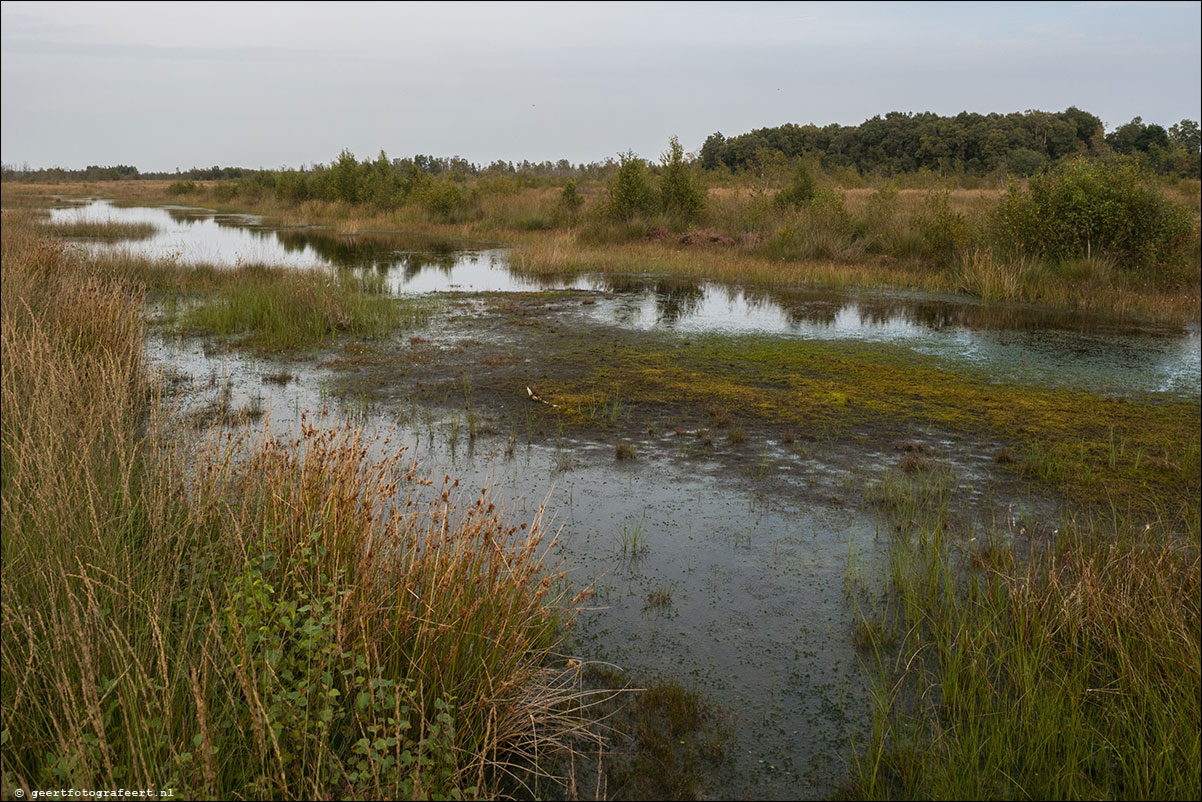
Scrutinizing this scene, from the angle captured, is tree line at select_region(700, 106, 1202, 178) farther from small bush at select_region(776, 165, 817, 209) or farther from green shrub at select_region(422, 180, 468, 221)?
green shrub at select_region(422, 180, 468, 221)

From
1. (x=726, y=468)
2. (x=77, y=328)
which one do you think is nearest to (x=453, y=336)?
(x=77, y=328)

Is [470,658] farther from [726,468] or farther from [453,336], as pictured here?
[453,336]

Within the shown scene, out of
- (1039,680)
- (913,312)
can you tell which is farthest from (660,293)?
(1039,680)

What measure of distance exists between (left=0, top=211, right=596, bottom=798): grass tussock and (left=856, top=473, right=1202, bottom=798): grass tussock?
1.46m

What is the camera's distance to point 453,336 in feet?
38.9

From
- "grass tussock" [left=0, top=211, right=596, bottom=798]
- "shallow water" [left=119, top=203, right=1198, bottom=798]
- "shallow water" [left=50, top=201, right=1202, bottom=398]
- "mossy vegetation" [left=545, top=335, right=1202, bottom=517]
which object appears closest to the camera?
"grass tussock" [left=0, top=211, right=596, bottom=798]

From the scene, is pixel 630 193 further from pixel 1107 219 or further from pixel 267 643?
pixel 267 643

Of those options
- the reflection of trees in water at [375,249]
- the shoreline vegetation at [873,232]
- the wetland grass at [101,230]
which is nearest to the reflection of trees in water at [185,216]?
the shoreline vegetation at [873,232]

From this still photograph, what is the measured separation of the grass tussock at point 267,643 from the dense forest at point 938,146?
3056 centimetres

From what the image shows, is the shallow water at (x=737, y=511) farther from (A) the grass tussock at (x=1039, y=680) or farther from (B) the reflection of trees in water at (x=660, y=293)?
(B) the reflection of trees in water at (x=660, y=293)

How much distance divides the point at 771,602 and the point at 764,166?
92.3ft

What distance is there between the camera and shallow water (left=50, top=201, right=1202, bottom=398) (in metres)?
10.3

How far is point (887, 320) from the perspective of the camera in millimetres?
14070

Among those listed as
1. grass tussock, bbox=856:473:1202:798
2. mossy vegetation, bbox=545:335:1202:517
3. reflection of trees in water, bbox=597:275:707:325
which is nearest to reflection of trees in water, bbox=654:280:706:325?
reflection of trees in water, bbox=597:275:707:325
